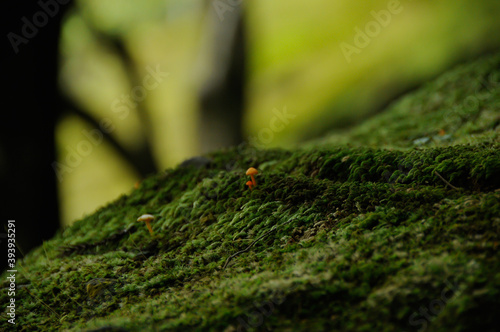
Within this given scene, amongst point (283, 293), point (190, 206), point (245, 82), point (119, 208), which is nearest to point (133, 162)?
point (245, 82)

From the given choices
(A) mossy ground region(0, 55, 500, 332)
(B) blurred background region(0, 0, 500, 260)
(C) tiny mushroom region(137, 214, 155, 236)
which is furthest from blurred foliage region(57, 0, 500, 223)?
(C) tiny mushroom region(137, 214, 155, 236)

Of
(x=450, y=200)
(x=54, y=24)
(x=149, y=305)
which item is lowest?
(x=450, y=200)

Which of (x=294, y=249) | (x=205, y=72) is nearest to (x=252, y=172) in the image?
(x=294, y=249)

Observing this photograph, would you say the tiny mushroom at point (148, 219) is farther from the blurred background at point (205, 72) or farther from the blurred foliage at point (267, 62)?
the blurred foliage at point (267, 62)

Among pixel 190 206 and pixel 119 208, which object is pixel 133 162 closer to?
pixel 119 208

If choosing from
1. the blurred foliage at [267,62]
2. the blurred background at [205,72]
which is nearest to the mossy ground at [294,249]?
the blurred background at [205,72]

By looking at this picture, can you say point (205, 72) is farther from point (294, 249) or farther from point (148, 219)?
point (294, 249)

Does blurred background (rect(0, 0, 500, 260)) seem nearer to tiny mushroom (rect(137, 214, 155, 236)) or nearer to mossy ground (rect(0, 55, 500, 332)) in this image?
mossy ground (rect(0, 55, 500, 332))

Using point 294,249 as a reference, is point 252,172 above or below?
above
